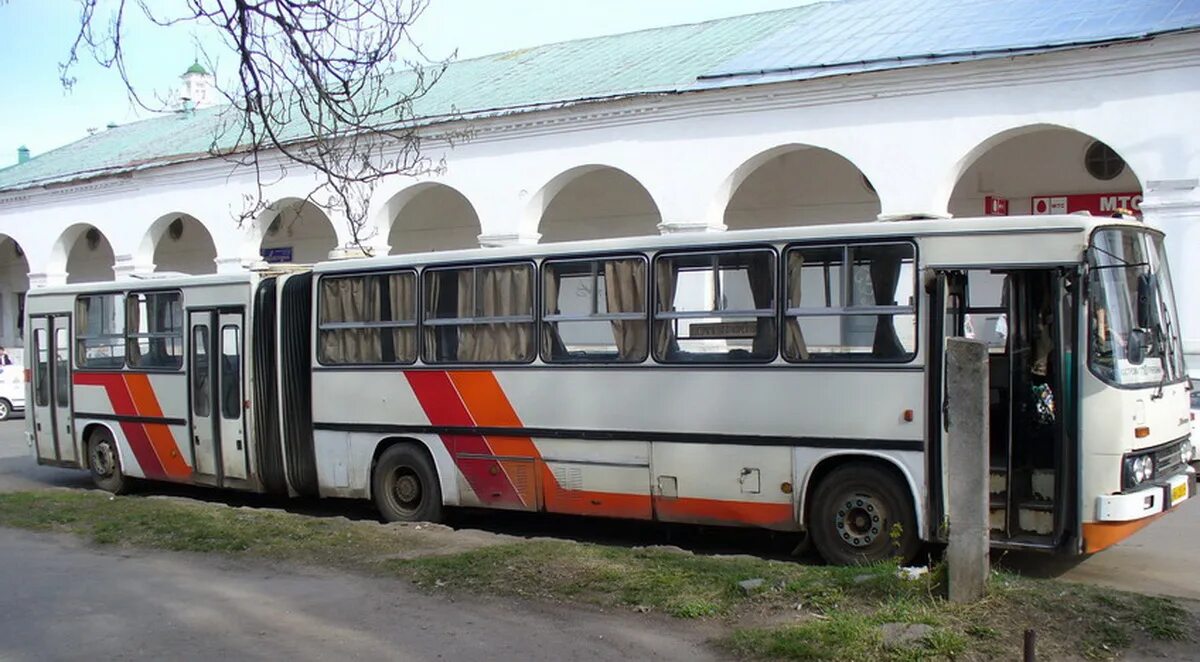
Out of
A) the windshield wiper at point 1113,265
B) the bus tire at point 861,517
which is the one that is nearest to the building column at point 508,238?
the bus tire at point 861,517

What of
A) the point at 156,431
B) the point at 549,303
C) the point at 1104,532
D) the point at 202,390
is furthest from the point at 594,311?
the point at 156,431

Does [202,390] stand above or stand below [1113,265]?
below

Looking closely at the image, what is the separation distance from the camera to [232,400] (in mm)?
12562

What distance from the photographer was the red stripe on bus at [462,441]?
412 inches

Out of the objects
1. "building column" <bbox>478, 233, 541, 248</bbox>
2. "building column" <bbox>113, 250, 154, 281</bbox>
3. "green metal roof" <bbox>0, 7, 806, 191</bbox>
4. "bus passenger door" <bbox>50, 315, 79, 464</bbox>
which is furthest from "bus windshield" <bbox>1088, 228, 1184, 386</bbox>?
"building column" <bbox>113, 250, 154, 281</bbox>

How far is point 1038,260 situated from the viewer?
Result: 7918 mm

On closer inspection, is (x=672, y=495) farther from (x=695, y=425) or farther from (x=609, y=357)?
(x=609, y=357)

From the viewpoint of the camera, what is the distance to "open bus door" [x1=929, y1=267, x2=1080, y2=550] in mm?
7762

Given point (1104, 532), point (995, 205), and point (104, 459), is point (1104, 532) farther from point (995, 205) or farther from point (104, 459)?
point (995, 205)

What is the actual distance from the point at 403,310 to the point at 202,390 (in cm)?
313

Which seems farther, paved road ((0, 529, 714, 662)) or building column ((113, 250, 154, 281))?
building column ((113, 250, 154, 281))

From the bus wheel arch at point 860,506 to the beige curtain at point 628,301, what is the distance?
6.02ft

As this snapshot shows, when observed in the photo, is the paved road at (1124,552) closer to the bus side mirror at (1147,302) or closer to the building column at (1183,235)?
the bus side mirror at (1147,302)

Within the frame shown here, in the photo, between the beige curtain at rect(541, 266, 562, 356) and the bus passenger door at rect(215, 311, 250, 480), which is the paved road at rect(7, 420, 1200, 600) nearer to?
the bus passenger door at rect(215, 311, 250, 480)
